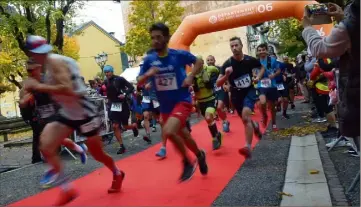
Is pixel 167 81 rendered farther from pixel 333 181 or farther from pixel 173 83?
pixel 333 181

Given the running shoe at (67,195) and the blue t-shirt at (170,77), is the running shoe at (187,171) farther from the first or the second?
the running shoe at (67,195)

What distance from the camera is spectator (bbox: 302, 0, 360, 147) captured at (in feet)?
8.54

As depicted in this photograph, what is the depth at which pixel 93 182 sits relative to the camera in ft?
18.7

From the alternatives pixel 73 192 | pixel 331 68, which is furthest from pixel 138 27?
pixel 73 192

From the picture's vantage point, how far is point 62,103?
14.4 ft

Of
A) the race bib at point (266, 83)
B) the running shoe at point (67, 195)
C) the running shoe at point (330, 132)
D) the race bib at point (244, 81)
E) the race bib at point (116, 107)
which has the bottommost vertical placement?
the running shoe at point (330, 132)

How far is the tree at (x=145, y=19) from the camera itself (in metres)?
30.0

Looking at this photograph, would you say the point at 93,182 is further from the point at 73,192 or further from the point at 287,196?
the point at 287,196

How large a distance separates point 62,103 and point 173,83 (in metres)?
1.33

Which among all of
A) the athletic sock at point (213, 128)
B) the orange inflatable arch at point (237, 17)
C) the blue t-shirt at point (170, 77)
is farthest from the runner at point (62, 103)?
the orange inflatable arch at point (237, 17)

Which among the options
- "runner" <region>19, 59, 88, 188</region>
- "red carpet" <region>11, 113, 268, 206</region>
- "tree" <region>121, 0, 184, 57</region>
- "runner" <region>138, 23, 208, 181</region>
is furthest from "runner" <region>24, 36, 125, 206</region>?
"tree" <region>121, 0, 184, 57</region>

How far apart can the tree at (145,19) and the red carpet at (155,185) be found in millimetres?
23231

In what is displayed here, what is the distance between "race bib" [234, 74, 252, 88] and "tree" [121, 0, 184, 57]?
23825 mm

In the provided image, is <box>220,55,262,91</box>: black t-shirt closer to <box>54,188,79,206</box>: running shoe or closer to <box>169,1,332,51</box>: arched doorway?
<box>54,188,79,206</box>: running shoe
